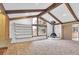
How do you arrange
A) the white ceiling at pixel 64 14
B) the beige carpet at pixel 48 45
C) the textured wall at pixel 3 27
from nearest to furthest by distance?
the textured wall at pixel 3 27, the beige carpet at pixel 48 45, the white ceiling at pixel 64 14

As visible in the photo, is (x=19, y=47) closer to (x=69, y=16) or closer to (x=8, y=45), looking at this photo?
(x=8, y=45)

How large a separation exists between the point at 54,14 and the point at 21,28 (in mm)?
1217

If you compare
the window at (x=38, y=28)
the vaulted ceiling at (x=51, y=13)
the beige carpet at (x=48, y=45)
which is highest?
the vaulted ceiling at (x=51, y=13)

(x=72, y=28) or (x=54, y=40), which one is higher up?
(x=72, y=28)

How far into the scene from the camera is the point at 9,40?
8.50ft

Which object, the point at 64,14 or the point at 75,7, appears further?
the point at 64,14

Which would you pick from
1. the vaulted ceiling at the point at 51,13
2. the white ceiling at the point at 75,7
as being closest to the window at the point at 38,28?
the vaulted ceiling at the point at 51,13

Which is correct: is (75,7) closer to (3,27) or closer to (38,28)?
(38,28)

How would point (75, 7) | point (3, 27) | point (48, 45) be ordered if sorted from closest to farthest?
point (3, 27) → point (48, 45) → point (75, 7)

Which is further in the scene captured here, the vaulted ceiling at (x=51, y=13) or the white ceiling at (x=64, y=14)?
the white ceiling at (x=64, y=14)

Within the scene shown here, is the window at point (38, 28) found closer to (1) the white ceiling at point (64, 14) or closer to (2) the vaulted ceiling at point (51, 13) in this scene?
(2) the vaulted ceiling at point (51, 13)

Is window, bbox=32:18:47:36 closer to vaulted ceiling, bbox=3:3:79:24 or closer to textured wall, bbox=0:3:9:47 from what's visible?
vaulted ceiling, bbox=3:3:79:24

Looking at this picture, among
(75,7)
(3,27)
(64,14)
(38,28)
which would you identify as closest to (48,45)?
(38,28)

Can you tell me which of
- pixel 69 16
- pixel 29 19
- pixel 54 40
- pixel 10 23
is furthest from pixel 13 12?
pixel 69 16
